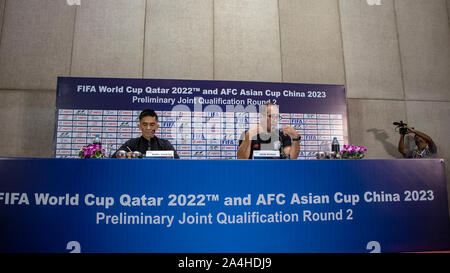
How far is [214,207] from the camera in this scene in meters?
1.62

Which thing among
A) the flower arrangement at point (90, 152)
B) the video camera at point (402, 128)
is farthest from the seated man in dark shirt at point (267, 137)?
the video camera at point (402, 128)

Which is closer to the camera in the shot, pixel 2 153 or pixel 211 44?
pixel 2 153

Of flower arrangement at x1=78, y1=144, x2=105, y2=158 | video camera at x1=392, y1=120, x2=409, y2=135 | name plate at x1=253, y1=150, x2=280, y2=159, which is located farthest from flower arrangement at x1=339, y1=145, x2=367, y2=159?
video camera at x1=392, y1=120, x2=409, y2=135

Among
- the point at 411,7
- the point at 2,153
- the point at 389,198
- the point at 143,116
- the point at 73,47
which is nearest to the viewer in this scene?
the point at 389,198

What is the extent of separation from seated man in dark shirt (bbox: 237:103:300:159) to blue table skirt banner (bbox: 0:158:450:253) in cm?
84

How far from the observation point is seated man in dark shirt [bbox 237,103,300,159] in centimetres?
255

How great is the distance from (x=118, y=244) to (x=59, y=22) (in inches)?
124

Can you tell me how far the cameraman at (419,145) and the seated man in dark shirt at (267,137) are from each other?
172 centimetres

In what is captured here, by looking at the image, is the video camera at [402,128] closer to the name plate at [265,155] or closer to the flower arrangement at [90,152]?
the name plate at [265,155]

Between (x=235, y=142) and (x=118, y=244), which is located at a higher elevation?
(x=235, y=142)

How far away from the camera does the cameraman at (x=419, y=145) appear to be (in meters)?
3.59

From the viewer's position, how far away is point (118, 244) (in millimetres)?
1553
